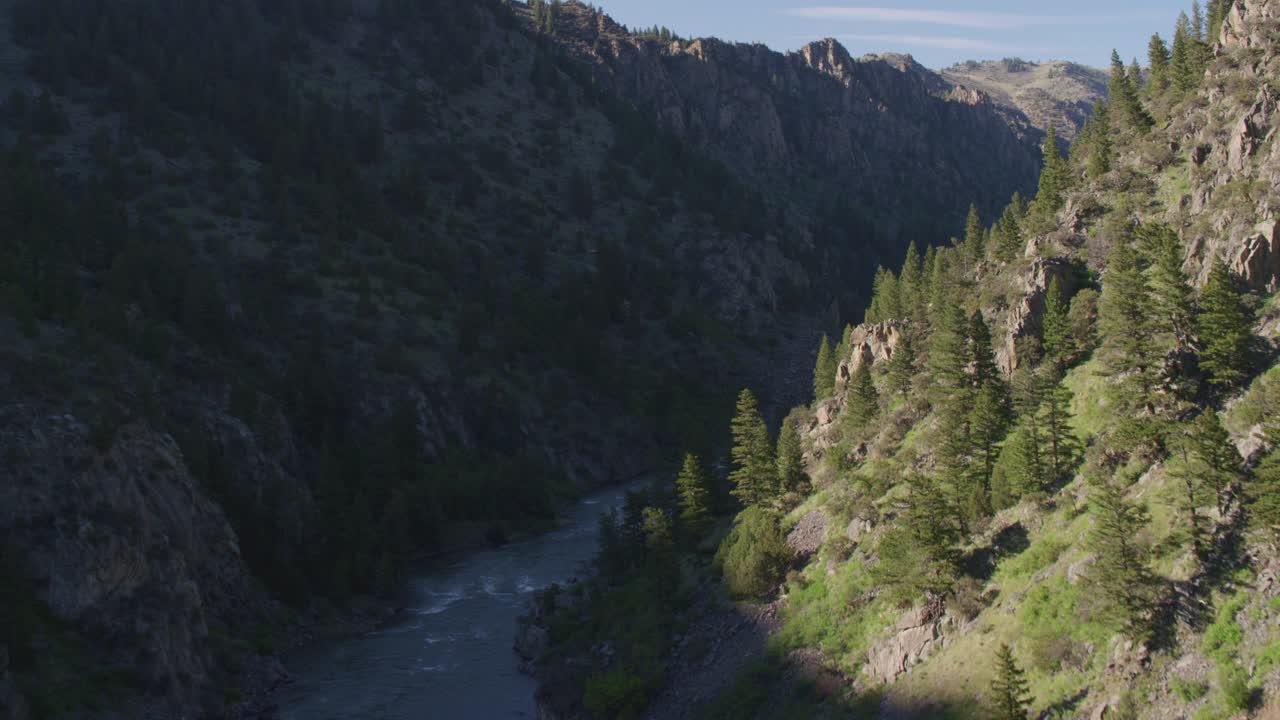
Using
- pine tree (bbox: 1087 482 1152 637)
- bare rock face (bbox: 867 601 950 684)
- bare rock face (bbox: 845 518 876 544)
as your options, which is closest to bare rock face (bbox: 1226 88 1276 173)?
pine tree (bbox: 1087 482 1152 637)

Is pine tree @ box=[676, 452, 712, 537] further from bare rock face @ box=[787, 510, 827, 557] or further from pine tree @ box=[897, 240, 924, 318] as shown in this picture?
pine tree @ box=[897, 240, 924, 318]

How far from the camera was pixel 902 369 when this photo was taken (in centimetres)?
7000

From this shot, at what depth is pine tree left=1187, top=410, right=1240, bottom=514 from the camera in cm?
3922

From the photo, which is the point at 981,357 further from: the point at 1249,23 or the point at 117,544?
the point at 117,544

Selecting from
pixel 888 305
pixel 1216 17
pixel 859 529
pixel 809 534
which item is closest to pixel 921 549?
pixel 859 529

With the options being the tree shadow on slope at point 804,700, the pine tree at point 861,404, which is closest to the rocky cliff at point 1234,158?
the pine tree at point 861,404

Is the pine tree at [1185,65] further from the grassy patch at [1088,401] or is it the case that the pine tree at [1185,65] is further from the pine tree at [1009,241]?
the grassy patch at [1088,401]

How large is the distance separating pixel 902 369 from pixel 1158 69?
1475 inches

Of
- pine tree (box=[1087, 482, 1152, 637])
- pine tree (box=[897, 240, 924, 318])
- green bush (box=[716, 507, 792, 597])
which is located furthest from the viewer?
pine tree (box=[897, 240, 924, 318])

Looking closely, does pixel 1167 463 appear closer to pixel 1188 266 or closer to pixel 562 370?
pixel 1188 266

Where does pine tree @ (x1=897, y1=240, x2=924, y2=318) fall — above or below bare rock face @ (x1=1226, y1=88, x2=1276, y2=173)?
below

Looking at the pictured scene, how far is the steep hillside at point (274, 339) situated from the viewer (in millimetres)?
64812

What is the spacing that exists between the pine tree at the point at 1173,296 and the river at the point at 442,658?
137 ft

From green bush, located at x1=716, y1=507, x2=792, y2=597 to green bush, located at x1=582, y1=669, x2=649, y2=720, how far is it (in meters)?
8.50
